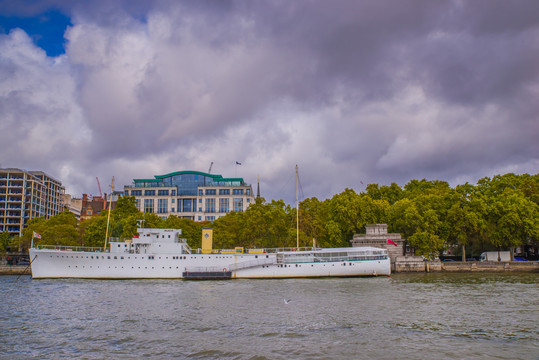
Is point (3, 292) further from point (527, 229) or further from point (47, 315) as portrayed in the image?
point (527, 229)

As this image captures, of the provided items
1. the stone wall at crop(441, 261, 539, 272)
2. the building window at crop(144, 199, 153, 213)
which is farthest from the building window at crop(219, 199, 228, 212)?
the stone wall at crop(441, 261, 539, 272)

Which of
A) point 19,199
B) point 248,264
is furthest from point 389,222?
point 19,199

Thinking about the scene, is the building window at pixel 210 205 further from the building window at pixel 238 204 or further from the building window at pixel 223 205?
the building window at pixel 238 204

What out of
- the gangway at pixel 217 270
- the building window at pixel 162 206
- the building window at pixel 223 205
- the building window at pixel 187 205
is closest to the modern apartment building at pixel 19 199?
the building window at pixel 162 206

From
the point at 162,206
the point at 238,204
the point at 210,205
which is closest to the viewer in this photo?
the point at 238,204

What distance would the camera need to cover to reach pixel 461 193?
80.4 metres

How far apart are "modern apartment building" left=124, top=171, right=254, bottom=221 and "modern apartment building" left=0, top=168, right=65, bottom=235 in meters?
31.3

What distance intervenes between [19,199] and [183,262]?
103 metres

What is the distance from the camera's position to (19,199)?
448 feet

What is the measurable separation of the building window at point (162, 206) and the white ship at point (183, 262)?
73.7 metres

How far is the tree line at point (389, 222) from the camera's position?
241 ft

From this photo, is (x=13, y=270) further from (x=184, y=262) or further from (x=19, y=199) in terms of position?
(x=19, y=199)

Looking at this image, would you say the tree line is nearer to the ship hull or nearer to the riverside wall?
the riverside wall

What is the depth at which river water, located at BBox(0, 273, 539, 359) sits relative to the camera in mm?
20188
